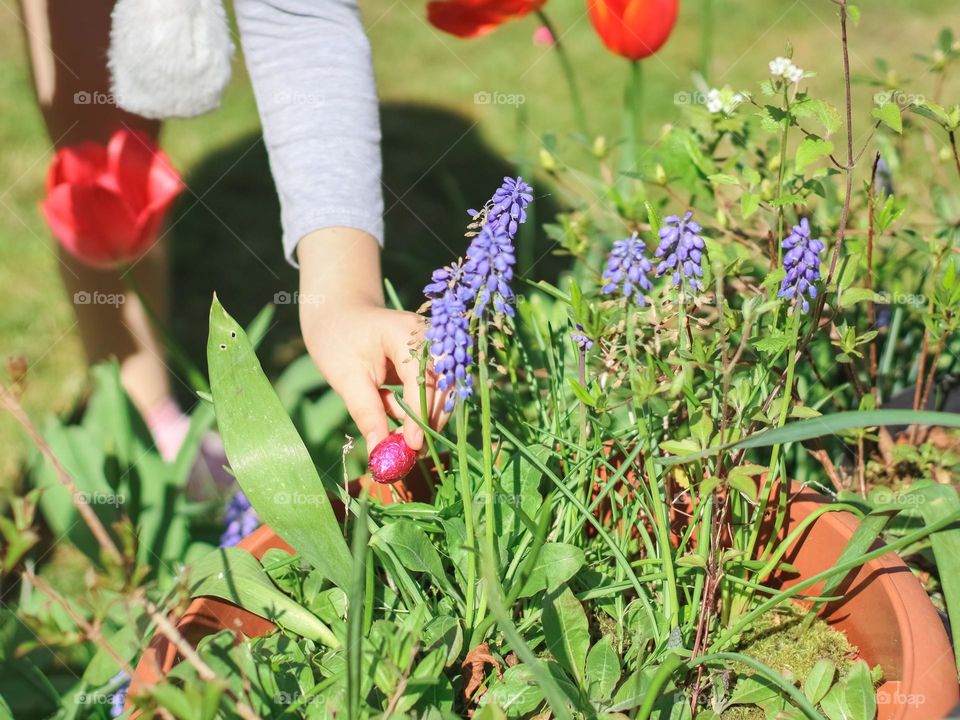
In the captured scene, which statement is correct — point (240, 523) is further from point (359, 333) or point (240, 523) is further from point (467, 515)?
point (467, 515)

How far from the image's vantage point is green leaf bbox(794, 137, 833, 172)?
0.77 m

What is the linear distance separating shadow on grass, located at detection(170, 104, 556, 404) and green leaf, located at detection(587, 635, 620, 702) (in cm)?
117

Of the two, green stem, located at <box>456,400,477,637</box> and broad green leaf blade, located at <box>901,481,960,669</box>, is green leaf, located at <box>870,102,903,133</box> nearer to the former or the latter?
broad green leaf blade, located at <box>901,481,960,669</box>

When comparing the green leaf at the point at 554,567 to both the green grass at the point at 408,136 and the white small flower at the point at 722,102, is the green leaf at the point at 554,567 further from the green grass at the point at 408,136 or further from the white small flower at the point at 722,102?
the green grass at the point at 408,136

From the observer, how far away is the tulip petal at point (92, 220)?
48.2 inches

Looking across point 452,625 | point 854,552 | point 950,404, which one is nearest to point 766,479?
point 854,552

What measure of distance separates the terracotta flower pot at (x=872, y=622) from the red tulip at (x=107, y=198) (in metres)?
0.59

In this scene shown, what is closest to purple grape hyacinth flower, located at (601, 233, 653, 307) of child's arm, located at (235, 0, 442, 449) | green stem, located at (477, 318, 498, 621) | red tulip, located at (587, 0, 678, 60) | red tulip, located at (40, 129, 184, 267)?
green stem, located at (477, 318, 498, 621)

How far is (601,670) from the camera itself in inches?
29.4

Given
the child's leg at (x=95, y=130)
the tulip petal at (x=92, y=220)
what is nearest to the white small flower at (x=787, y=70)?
the tulip petal at (x=92, y=220)

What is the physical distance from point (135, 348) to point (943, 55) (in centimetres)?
133

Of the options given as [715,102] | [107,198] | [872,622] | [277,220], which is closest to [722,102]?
[715,102]

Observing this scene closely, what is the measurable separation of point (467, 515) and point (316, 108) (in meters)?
0.57

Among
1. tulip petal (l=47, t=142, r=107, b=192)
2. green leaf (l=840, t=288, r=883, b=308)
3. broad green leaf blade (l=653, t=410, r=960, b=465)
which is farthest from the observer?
tulip petal (l=47, t=142, r=107, b=192)
